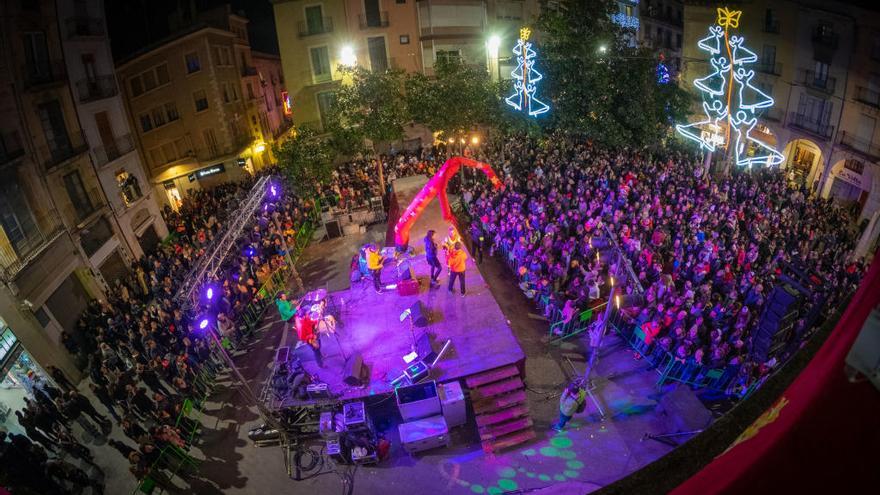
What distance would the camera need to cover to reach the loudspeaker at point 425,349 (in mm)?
12719

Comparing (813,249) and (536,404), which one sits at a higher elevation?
(813,249)

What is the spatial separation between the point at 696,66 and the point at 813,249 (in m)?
23.1

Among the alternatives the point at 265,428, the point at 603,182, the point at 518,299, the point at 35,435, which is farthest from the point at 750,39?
the point at 35,435

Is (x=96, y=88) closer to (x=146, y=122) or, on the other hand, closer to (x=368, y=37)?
(x=146, y=122)

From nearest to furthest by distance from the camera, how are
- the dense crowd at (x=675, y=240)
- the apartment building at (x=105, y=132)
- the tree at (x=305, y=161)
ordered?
the dense crowd at (x=675, y=240)
the apartment building at (x=105, y=132)
the tree at (x=305, y=161)

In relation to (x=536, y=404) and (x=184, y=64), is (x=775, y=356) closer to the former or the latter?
(x=536, y=404)

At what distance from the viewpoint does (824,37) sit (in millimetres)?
19453

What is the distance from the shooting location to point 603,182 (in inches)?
809

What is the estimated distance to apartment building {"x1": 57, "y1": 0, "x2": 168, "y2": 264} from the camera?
20625mm

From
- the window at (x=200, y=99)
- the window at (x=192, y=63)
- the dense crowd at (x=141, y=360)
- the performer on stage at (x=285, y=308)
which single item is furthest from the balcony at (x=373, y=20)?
the performer on stage at (x=285, y=308)

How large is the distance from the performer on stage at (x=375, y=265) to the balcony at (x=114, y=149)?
49.5 ft

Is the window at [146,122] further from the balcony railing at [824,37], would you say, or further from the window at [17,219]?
the balcony railing at [824,37]

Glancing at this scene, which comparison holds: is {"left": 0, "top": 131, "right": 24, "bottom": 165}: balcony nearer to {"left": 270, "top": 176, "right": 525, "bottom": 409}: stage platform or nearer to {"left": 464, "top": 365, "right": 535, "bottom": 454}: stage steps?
{"left": 270, "top": 176, "right": 525, "bottom": 409}: stage platform

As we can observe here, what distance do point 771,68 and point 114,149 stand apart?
118 feet
